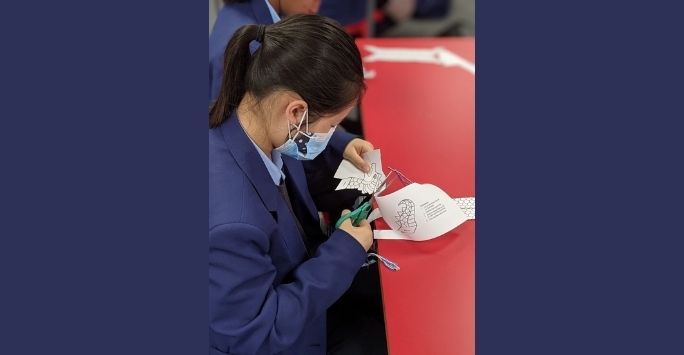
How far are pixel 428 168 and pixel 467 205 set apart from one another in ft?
0.76

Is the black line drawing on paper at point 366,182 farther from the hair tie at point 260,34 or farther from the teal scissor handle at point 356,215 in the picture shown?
the hair tie at point 260,34

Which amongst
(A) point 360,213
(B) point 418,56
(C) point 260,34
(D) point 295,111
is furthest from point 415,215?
(B) point 418,56

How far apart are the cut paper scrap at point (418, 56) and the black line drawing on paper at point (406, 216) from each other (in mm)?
1120

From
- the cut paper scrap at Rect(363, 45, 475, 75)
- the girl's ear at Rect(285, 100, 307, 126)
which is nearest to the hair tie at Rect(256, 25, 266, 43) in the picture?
the girl's ear at Rect(285, 100, 307, 126)

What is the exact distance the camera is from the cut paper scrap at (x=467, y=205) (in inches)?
61.9

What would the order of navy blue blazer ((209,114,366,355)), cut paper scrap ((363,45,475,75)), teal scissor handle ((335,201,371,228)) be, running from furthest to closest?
1. cut paper scrap ((363,45,475,75))
2. teal scissor handle ((335,201,371,228))
3. navy blue blazer ((209,114,366,355))

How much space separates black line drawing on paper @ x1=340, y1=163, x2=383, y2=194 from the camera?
5.32 feet

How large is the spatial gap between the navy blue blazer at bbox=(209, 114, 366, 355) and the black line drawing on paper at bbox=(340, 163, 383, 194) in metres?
0.31

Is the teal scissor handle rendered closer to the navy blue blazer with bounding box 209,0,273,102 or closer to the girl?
the girl

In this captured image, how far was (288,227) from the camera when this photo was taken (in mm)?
1296

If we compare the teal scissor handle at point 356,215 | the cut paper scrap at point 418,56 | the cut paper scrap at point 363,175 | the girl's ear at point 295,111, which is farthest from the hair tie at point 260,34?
the cut paper scrap at point 418,56

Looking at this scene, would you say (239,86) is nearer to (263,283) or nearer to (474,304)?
(263,283)

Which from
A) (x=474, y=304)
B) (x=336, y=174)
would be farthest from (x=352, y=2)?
(x=474, y=304)

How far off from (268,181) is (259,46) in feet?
0.93
